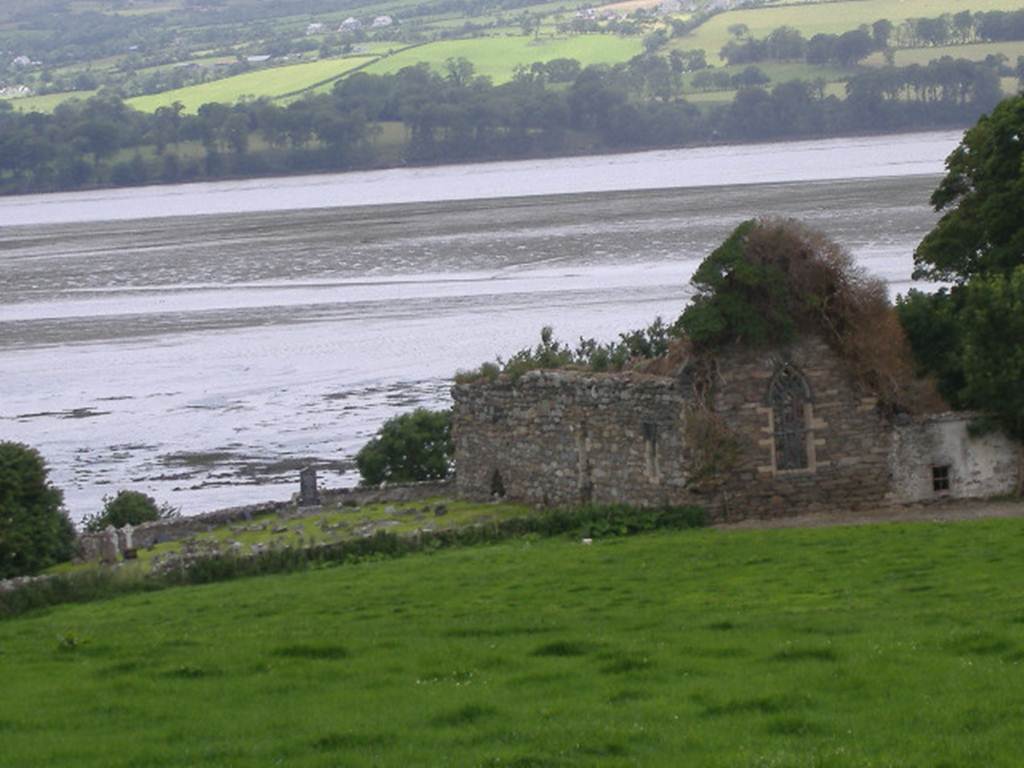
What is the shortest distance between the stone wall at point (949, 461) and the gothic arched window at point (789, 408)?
1.53 metres

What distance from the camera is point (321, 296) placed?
93812 mm

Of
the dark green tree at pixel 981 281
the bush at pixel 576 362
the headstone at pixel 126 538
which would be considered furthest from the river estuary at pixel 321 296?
the dark green tree at pixel 981 281

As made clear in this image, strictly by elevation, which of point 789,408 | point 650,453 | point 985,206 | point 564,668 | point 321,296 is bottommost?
point 321,296

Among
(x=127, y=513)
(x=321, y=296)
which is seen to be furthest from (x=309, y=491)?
(x=321, y=296)

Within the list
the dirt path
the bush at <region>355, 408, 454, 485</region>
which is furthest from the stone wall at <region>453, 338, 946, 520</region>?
the bush at <region>355, 408, 454, 485</region>

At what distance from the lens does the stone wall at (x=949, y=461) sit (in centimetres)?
3161

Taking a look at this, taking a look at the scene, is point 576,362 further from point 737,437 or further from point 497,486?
point 737,437

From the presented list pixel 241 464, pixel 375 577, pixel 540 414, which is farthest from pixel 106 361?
pixel 375 577

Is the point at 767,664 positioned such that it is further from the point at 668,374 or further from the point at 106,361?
the point at 106,361

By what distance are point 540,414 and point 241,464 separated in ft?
66.8

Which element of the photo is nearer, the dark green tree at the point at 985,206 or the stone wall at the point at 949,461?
the stone wall at the point at 949,461

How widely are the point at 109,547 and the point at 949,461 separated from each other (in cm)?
1285

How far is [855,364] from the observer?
102ft

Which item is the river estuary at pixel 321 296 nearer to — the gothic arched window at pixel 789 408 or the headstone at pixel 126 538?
the headstone at pixel 126 538
